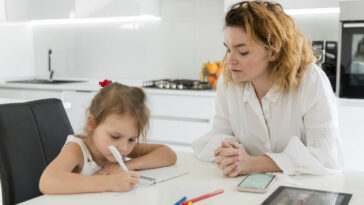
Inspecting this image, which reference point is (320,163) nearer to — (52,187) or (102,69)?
(52,187)

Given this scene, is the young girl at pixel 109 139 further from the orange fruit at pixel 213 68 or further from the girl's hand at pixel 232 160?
the orange fruit at pixel 213 68

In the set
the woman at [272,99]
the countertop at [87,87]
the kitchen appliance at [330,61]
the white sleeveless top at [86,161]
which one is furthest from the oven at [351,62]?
the white sleeveless top at [86,161]

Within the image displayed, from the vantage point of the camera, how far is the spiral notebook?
1255 millimetres

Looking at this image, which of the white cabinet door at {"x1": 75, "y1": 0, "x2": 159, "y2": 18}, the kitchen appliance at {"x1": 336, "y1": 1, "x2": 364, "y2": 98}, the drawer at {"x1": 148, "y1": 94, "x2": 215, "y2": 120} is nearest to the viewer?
the kitchen appliance at {"x1": 336, "y1": 1, "x2": 364, "y2": 98}

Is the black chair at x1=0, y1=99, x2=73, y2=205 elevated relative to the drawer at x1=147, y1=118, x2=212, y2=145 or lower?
elevated

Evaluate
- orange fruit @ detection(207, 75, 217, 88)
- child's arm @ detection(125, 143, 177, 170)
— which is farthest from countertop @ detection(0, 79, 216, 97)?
child's arm @ detection(125, 143, 177, 170)

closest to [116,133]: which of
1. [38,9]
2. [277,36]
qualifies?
[277,36]

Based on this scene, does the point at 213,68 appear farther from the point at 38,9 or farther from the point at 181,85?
the point at 38,9

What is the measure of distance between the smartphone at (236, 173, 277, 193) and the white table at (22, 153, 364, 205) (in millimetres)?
15

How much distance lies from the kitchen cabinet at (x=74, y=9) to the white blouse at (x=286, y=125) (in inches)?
78.8

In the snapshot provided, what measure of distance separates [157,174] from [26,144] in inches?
17.8

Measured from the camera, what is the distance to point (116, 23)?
13.3 feet

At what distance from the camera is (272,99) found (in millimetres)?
1582

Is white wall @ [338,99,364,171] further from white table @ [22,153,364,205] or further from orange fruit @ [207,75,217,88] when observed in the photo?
white table @ [22,153,364,205]
